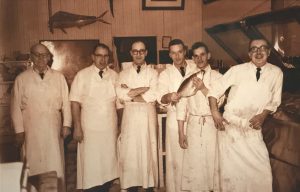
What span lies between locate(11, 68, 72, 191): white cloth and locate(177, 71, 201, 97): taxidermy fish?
1.15m

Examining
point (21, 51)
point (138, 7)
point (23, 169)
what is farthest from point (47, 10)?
point (23, 169)

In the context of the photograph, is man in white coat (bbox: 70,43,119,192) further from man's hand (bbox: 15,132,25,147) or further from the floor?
man's hand (bbox: 15,132,25,147)

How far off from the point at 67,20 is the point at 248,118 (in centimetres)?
375

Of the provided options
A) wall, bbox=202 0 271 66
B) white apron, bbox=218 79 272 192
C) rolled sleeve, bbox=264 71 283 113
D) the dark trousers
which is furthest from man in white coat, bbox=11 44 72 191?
wall, bbox=202 0 271 66

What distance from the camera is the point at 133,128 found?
316 centimetres

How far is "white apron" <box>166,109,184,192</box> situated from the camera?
3025 mm

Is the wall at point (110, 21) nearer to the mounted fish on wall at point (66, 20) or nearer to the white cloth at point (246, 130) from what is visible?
the mounted fish on wall at point (66, 20)

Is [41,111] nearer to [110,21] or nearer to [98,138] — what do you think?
[98,138]

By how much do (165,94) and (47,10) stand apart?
3.36m

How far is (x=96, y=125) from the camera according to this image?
3.25m

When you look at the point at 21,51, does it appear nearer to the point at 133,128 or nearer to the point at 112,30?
the point at 112,30

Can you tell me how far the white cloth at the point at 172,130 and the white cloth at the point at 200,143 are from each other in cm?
10

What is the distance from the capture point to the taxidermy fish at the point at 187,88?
2.83 m

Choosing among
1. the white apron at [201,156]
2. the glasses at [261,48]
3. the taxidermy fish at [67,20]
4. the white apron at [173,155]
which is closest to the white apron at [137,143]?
the white apron at [173,155]
